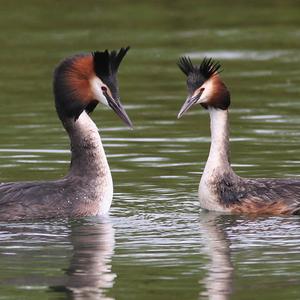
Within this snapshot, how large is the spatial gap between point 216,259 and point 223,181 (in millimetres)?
2354

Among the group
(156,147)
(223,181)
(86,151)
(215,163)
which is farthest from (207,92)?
(156,147)

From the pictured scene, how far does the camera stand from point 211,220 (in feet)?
45.7

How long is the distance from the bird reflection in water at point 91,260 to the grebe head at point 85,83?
117 cm

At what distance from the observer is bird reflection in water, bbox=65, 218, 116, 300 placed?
11242 mm

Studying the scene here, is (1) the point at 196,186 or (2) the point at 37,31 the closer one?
(1) the point at 196,186

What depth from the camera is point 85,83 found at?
14148 mm

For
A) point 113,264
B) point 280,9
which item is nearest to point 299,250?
point 113,264

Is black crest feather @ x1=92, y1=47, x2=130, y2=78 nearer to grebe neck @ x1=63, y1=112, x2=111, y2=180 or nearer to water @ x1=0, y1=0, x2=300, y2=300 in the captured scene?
grebe neck @ x1=63, y1=112, x2=111, y2=180

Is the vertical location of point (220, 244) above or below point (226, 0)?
below

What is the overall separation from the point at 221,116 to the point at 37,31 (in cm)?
1340

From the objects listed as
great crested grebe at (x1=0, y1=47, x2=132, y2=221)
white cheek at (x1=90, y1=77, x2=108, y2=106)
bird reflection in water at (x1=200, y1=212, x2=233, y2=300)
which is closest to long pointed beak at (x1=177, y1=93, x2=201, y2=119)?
great crested grebe at (x1=0, y1=47, x2=132, y2=221)

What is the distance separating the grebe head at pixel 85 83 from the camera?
46.3 feet

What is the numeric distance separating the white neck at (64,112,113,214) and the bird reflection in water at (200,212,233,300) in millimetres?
984

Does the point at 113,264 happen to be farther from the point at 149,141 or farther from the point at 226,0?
the point at 226,0
